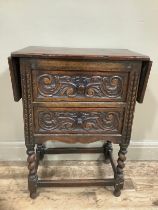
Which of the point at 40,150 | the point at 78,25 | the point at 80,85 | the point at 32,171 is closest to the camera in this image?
the point at 80,85

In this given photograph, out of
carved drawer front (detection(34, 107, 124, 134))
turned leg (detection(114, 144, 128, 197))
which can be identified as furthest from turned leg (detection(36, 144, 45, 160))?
turned leg (detection(114, 144, 128, 197))

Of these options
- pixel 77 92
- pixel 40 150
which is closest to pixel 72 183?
pixel 40 150

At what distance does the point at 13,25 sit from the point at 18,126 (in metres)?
0.82

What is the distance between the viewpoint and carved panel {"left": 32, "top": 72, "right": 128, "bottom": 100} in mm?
1243

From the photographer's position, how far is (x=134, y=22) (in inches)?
63.4

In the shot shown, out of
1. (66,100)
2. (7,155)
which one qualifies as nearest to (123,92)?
(66,100)

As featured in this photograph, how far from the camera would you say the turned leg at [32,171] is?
144 centimetres

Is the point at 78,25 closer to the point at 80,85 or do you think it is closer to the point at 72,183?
the point at 80,85

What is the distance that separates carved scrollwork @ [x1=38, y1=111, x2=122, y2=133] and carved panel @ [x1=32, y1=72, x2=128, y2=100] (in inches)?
4.5

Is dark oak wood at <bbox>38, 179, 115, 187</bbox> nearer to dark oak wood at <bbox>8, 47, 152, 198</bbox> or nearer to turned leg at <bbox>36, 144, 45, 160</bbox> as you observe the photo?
dark oak wood at <bbox>8, 47, 152, 198</bbox>

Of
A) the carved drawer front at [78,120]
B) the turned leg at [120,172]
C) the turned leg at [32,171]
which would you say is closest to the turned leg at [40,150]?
the turned leg at [32,171]

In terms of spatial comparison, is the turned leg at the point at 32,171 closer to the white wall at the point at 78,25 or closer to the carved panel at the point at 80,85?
the carved panel at the point at 80,85

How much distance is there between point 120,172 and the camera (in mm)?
1543

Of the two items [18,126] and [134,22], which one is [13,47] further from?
[134,22]
